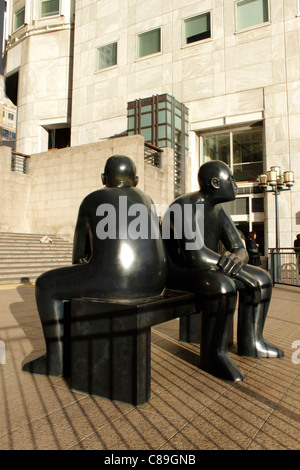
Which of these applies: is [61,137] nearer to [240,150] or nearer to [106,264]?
[240,150]

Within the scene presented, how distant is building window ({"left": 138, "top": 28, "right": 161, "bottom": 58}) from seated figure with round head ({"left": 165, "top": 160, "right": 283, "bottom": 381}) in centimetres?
2239

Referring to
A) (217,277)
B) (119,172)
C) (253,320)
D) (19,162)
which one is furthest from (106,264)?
(19,162)

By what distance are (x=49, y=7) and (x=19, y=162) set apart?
16381mm

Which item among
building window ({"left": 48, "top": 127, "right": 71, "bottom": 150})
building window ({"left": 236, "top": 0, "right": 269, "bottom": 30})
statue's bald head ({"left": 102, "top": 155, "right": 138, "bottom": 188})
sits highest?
building window ({"left": 236, "top": 0, "right": 269, "bottom": 30})

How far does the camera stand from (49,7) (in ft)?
91.1

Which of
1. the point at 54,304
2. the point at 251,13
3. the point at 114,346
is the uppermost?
the point at 251,13

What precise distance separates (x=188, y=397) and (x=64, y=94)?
91.0 feet

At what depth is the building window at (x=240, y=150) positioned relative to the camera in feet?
68.6

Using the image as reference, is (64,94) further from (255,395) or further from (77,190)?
(255,395)

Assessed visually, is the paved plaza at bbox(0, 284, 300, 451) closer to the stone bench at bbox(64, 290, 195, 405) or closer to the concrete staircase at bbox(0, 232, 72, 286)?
the stone bench at bbox(64, 290, 195, 405)

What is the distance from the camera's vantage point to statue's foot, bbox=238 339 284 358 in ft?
11.8

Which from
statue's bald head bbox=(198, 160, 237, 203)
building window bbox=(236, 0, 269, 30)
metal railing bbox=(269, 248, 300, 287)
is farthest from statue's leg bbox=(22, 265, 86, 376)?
building window bbox=(236, 0, 269, 30)

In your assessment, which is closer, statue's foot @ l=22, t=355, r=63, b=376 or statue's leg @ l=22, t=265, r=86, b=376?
statue's leg @ l=22, t=265, r=86, b=376

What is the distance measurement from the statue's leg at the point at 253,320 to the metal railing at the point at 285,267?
900cm
